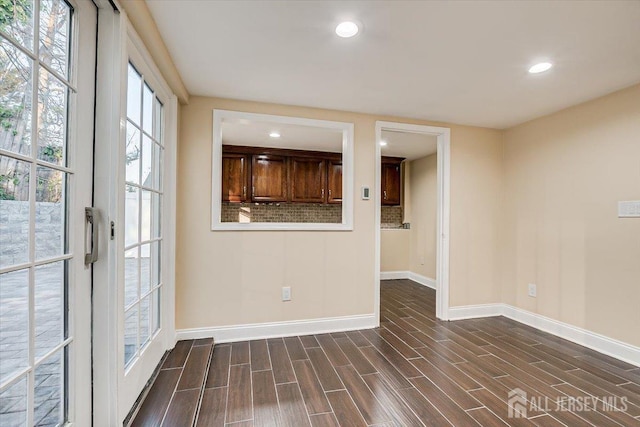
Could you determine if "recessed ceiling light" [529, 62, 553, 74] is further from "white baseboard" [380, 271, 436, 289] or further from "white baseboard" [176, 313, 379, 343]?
"white baseboard" [380, 271, 436, 289]

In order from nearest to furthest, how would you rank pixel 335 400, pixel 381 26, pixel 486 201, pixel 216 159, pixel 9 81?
1. pixel 9 81
2. pixel 381 26
3. pixel 335 400
4. pixel 216 159
5. pixel 486 201

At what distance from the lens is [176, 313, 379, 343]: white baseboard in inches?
105

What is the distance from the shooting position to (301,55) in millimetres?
1990

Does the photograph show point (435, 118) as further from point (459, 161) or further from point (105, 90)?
point (105, 90)

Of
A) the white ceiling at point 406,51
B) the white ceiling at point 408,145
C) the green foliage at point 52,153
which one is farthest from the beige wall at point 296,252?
the green foliage at point 52,153

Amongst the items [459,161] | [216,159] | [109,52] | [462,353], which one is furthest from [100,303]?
[459,161]

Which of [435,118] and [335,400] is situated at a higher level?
[435,118]

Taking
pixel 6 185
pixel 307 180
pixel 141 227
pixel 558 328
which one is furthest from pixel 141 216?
pixel 558 328

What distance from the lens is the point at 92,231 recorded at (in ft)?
4.41

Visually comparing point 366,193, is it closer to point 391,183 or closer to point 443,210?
point 443,210

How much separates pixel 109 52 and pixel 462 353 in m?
3.16

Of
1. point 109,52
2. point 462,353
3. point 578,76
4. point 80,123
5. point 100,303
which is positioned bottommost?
point 462,353

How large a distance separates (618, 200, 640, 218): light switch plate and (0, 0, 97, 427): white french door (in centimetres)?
370

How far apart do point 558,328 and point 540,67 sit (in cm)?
244
